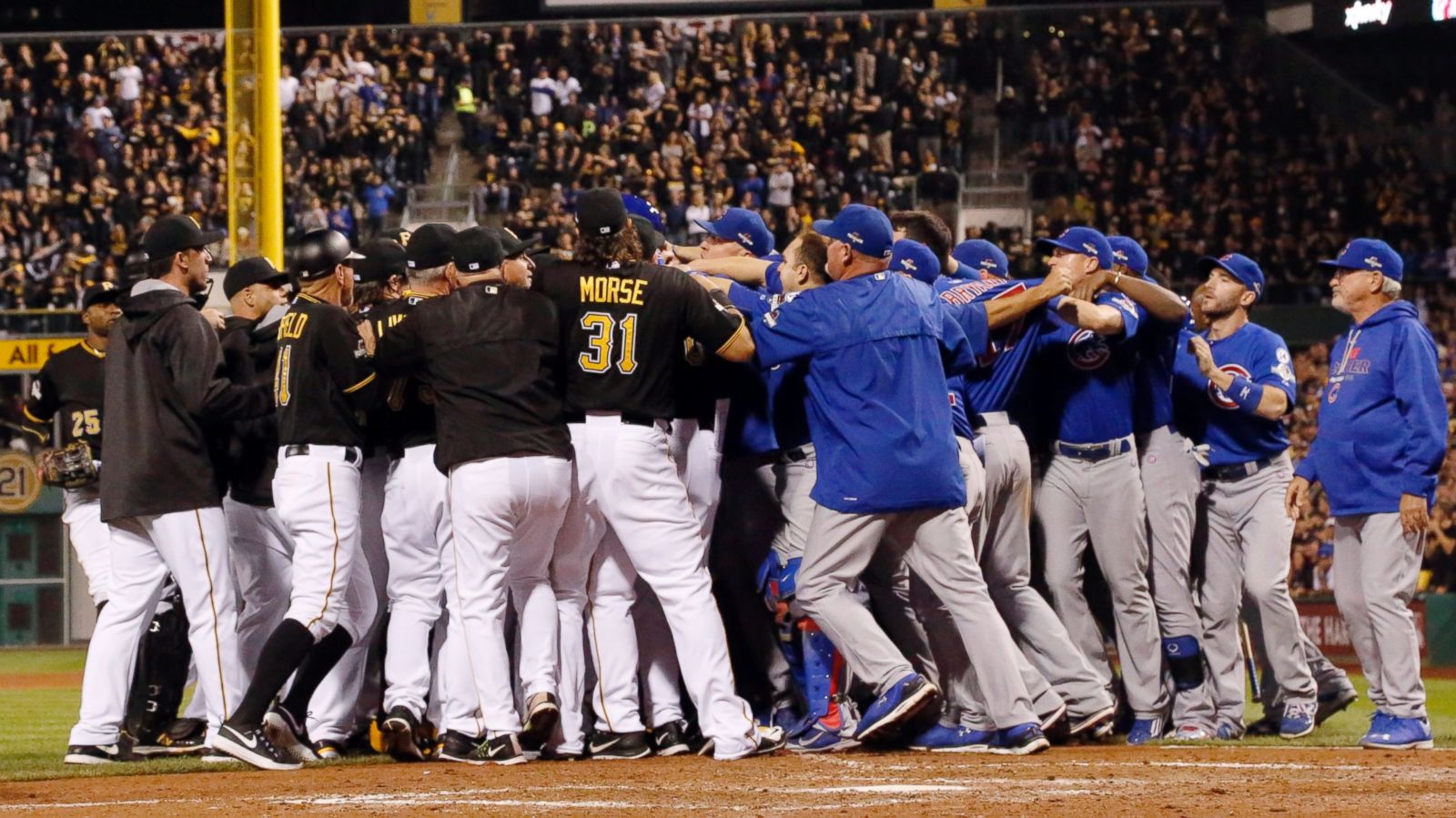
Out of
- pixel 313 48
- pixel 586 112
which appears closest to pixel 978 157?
pixel 586 112

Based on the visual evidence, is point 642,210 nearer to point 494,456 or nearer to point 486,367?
point 486,367

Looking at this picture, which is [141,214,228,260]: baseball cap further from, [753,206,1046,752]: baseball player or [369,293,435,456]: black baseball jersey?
[753,206,1046,752]: baseball player

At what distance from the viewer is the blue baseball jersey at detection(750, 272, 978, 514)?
20.5 ft

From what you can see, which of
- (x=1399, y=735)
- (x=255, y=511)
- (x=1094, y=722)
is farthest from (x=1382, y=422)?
(x=255, y=511)

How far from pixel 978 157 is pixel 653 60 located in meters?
4.54

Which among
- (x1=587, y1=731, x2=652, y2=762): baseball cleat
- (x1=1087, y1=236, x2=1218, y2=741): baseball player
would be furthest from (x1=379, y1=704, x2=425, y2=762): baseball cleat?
(x1=1087, y1=236, x2=1218, y2=741): baseball player

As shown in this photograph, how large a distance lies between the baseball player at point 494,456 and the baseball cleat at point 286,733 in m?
0.57

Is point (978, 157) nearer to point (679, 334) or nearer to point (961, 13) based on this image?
point (961, 13)

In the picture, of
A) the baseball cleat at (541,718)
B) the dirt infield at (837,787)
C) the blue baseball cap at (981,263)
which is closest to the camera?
the dirt infield at (837,787)

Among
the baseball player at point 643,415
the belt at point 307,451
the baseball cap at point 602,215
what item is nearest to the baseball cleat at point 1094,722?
the baseball player at point 643,415

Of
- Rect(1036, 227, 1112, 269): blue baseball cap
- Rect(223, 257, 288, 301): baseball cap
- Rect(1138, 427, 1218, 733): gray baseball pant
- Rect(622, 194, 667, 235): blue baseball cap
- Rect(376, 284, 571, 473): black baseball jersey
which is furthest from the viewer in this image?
Rect(1138, 427, 1218, 733): gray baseball pant

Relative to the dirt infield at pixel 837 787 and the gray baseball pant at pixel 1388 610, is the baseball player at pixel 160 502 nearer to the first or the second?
the dirt infield at pixel 837 787

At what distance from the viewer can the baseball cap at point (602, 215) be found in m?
6.35

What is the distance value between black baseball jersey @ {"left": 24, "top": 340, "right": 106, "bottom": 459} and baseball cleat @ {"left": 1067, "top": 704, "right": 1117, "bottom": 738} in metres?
4.24
